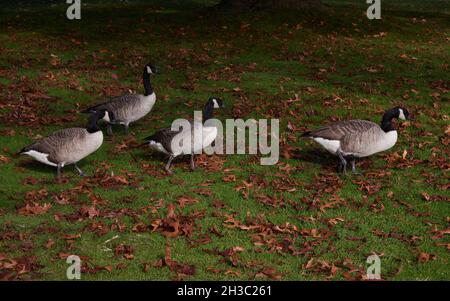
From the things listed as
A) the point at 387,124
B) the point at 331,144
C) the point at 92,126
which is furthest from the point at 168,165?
the point at 387,124

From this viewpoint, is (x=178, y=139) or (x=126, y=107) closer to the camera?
(x=178, y=139)

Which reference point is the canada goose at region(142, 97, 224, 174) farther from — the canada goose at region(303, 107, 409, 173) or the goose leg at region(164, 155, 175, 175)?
the canada goose at region(303, 107, 409, 173)

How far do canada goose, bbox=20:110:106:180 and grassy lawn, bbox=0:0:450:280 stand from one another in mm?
535

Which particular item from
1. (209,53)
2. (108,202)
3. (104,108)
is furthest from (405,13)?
(108,202)

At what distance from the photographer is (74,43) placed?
30.7 meters

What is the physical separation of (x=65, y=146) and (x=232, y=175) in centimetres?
394

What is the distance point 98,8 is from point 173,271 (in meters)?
35.8

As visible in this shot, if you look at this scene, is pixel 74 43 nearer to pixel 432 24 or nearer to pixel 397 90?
pixel 397 90

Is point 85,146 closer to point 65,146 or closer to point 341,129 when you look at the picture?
point 65,146

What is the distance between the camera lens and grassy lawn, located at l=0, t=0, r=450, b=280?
1074cm

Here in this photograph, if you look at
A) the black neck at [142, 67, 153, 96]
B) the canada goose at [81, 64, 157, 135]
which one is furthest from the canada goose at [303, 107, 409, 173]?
the black neck at [142, 67, 153, 96]

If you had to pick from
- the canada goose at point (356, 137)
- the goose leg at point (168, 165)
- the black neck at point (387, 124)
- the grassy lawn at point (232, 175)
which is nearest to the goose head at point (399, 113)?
the canada goose at point (356, 137)

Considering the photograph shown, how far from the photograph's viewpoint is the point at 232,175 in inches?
580

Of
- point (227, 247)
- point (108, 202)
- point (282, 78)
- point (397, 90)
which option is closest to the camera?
point (227, 247)
